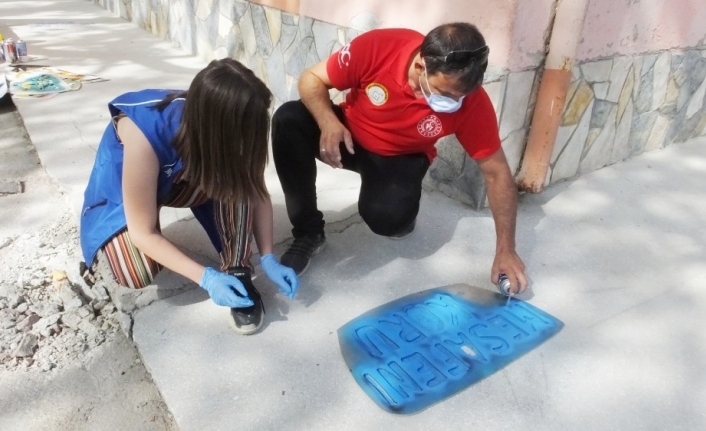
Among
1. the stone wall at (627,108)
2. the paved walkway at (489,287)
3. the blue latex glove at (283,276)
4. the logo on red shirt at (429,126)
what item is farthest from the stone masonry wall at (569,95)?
the blue latex glove at (283,276)

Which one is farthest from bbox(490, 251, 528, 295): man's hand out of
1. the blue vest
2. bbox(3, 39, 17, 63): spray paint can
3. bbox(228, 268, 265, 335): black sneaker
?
bbox(3, 39, 17, 63): spray paint can

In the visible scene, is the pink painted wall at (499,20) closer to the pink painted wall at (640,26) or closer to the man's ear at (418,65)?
the pink painted wall at (640,26)

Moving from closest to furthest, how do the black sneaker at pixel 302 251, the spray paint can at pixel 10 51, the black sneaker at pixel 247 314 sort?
the black sneaker at pixel 247 314 → the black sneaker at pixel 302 251 → the spray paint can at pixel 10 51

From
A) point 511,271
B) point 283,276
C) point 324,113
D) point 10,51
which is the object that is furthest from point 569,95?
point 10,51

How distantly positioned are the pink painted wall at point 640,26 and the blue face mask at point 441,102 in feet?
2.94

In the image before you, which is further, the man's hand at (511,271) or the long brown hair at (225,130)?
the man's hand at (511,271)

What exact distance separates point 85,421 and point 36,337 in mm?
370

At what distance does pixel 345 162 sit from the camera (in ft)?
6.54

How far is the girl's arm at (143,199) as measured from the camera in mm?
1406

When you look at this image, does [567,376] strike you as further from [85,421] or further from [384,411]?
[85,421]

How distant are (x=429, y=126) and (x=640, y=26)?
1.30m

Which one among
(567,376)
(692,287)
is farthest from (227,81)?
(692,287)

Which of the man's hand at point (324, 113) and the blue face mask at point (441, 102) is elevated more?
the blue face mask at point (441, 102)

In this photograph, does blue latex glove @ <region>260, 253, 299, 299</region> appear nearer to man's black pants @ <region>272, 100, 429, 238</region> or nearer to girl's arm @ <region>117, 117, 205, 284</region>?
girl's arm @ <region>117, 117, 205, 284</region>
